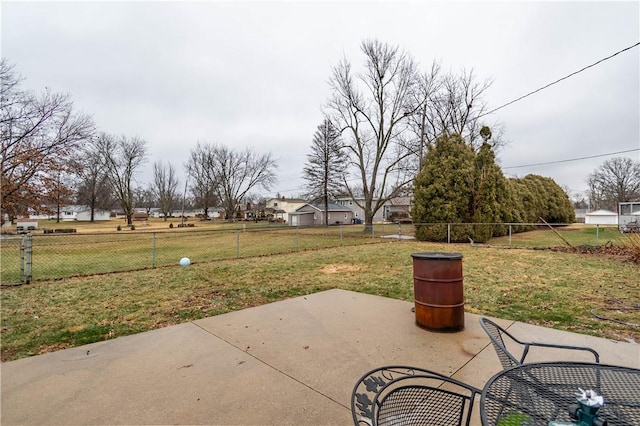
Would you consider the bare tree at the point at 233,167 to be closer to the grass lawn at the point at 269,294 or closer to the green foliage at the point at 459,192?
the green foliage at the point at 459,192

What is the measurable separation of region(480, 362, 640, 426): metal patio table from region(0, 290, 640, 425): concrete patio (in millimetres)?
1048

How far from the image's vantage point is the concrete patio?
82.2 inches

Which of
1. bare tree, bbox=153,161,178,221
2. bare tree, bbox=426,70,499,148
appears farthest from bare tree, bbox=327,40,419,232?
bare tree, bbox=153,161,178,221

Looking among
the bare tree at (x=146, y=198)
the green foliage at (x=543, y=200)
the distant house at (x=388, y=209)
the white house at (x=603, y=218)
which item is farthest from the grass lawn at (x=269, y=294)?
the bare tree at (x=146, y=198)

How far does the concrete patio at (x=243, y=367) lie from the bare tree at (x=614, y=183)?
190 feet

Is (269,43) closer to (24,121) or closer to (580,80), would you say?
(580,80)

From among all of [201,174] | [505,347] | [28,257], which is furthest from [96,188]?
[505,347]

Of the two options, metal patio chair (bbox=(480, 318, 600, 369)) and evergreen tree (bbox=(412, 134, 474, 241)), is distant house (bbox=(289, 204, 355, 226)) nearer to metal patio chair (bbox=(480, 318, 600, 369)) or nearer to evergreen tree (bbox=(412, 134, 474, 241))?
evergreen tree (bbox=(412, 134, 474, 241))

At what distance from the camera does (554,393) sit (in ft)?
4.24

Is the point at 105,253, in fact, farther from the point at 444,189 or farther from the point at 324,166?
the point at 324,166

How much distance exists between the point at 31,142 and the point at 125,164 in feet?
111

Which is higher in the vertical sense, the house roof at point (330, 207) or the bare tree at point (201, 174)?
the bare tree at point (201, 174)

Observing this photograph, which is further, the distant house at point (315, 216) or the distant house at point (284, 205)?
the distant house at point (284, 205)

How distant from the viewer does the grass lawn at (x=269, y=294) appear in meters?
3.78
